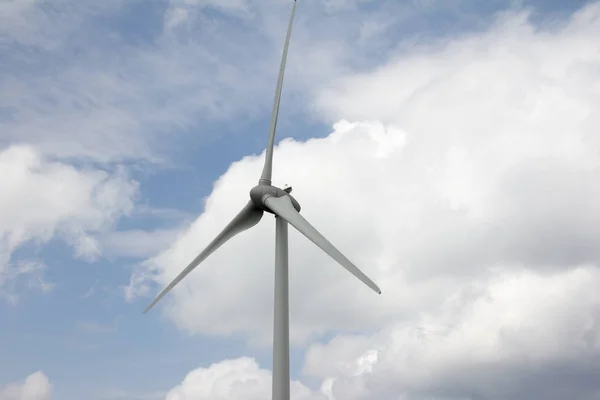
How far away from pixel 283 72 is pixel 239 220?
11.9 meters

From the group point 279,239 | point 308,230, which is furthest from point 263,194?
point 308,230

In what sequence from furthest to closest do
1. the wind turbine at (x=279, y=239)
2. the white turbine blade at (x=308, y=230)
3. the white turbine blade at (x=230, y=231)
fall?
the white turbine blade at (x=230, y=231)
the wind turbine at (x=279, y=239)
the white turbine blade at (x=308, y=230)

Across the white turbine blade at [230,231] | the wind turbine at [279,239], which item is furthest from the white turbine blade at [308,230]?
the white turbine blade at [230,231]

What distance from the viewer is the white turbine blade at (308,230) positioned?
127ft

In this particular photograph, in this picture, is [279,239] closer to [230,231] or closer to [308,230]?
[308,230]

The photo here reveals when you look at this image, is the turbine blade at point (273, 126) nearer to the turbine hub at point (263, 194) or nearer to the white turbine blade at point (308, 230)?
the turbine hub at point (263, 194)

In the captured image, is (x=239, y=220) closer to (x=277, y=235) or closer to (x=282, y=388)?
(x=277, y=235)

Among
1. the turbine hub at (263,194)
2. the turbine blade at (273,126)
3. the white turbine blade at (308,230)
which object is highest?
the turbine blade at (273,126)

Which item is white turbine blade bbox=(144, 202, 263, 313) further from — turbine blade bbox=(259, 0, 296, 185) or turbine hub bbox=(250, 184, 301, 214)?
turbine blade bbox=(259, 0, 296, 185)

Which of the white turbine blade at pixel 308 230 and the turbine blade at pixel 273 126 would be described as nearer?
the white turbine blade at pixel 308 230

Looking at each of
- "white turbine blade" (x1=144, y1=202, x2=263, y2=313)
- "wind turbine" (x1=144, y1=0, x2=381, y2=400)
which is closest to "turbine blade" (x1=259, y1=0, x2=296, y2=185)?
"wind turbine" (x1=144, y1=0, x2=381, y2=400)

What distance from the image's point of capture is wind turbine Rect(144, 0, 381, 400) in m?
39.8

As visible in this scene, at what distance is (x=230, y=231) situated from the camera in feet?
154

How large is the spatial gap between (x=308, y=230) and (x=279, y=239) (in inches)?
125
